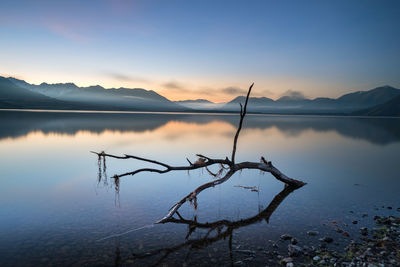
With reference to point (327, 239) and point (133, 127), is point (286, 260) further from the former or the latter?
point (133, 127)

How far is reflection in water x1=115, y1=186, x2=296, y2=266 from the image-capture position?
796 cm

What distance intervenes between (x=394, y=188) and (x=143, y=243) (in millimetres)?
16444

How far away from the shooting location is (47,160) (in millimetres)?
24578

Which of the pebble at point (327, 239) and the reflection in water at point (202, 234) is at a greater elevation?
the pebble at point (327, 239)

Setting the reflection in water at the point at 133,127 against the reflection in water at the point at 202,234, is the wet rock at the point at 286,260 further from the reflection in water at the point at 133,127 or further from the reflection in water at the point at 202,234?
the reflection in water at the point at 133,127

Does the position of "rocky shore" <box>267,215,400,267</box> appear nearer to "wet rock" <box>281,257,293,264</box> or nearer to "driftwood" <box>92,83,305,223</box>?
"wet rock" <box>281,257,293,264</box>

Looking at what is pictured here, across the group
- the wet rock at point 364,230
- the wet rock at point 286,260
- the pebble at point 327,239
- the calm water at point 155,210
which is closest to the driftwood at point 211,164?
the calm water at point 155,210

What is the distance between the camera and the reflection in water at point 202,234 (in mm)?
7957

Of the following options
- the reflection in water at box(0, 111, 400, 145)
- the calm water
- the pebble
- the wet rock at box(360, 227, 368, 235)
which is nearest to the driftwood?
the calm water

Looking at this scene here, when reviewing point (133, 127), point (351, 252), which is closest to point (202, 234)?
point (351, 252)

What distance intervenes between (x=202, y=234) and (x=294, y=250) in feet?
10.7

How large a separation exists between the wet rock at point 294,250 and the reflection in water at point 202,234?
6.35 ft

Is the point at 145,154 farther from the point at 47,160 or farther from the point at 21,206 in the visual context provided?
the point at 21,206

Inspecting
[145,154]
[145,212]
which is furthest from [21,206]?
[145,154]
